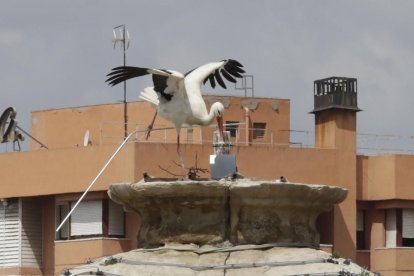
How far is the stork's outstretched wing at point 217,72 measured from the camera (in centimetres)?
2444

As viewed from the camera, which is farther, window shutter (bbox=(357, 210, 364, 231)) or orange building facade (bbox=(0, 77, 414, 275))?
window shutter (bbox=(357, 210, 364, 231))

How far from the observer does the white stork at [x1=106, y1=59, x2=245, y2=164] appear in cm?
2442

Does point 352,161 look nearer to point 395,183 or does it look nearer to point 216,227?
point 395,183

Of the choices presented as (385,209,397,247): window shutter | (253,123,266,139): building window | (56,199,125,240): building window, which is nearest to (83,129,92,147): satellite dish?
(56,199,125,240): building window

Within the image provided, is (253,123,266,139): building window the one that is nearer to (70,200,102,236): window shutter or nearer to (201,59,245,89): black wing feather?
(70,200,102,236): window shutter

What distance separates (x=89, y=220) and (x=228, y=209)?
44552mm

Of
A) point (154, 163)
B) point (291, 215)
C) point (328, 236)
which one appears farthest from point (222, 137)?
point (328, 236)

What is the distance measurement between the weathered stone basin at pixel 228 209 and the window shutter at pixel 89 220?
43874 mm

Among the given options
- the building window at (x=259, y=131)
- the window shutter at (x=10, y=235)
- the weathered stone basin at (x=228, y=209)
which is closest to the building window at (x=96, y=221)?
the window shutter at (x=10, y=235)

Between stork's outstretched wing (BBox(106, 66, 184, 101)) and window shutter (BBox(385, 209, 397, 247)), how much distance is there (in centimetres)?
4221

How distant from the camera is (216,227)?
2022 cm

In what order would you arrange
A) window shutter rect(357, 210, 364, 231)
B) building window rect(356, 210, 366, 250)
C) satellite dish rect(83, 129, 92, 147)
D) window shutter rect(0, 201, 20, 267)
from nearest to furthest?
satellite dish rect(83, 129, 92, 147), window shutter rect(0, 201, 20, 267), building window rect(356, 210, 366, 250), window shutter rect(357, 210, 364, 231)

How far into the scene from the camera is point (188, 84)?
24328 millimetres

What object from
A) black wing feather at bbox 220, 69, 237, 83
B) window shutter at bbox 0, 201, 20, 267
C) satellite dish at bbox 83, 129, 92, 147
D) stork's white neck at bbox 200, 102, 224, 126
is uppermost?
black wing feather at bbox 220, 69, 237, 83
